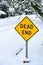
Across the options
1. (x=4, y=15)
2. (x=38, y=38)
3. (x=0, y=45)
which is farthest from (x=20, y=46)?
(x=4, y=15)

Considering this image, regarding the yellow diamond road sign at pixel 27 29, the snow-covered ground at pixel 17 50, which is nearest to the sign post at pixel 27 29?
the yellow diamond road sign at pixel 27 29

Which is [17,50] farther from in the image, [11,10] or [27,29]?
[11,10]

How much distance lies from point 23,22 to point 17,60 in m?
1.24

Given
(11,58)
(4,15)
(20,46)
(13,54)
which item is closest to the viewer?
(11,58)

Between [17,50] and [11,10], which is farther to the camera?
[11,10]

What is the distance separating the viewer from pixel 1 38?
15.7m

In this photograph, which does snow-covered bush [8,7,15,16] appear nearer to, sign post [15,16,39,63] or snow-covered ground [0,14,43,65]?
snow-covered ground [0,14,43,65]

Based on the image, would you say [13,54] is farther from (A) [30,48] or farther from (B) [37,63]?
(B) [37,63]

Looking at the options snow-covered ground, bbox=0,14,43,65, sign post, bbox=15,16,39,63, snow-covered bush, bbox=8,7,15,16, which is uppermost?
sign post, bbox=15,16,39,63

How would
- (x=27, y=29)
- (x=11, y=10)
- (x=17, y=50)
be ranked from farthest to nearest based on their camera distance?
1. (x=11, y=10)
2. (x=17, y=50)
3. (x=27, y=29)

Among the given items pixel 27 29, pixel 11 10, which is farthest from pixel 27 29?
A: pixel 11 10

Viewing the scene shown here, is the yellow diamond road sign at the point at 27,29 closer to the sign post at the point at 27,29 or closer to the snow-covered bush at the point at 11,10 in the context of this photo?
the sign post at the point at 27,29

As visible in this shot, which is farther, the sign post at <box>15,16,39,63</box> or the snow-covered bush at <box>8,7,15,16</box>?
the snow-covered bush at <box>8,7,15,16</box>

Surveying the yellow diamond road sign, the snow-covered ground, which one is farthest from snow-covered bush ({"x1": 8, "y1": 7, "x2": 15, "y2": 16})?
A: the yellow diamond road sign
